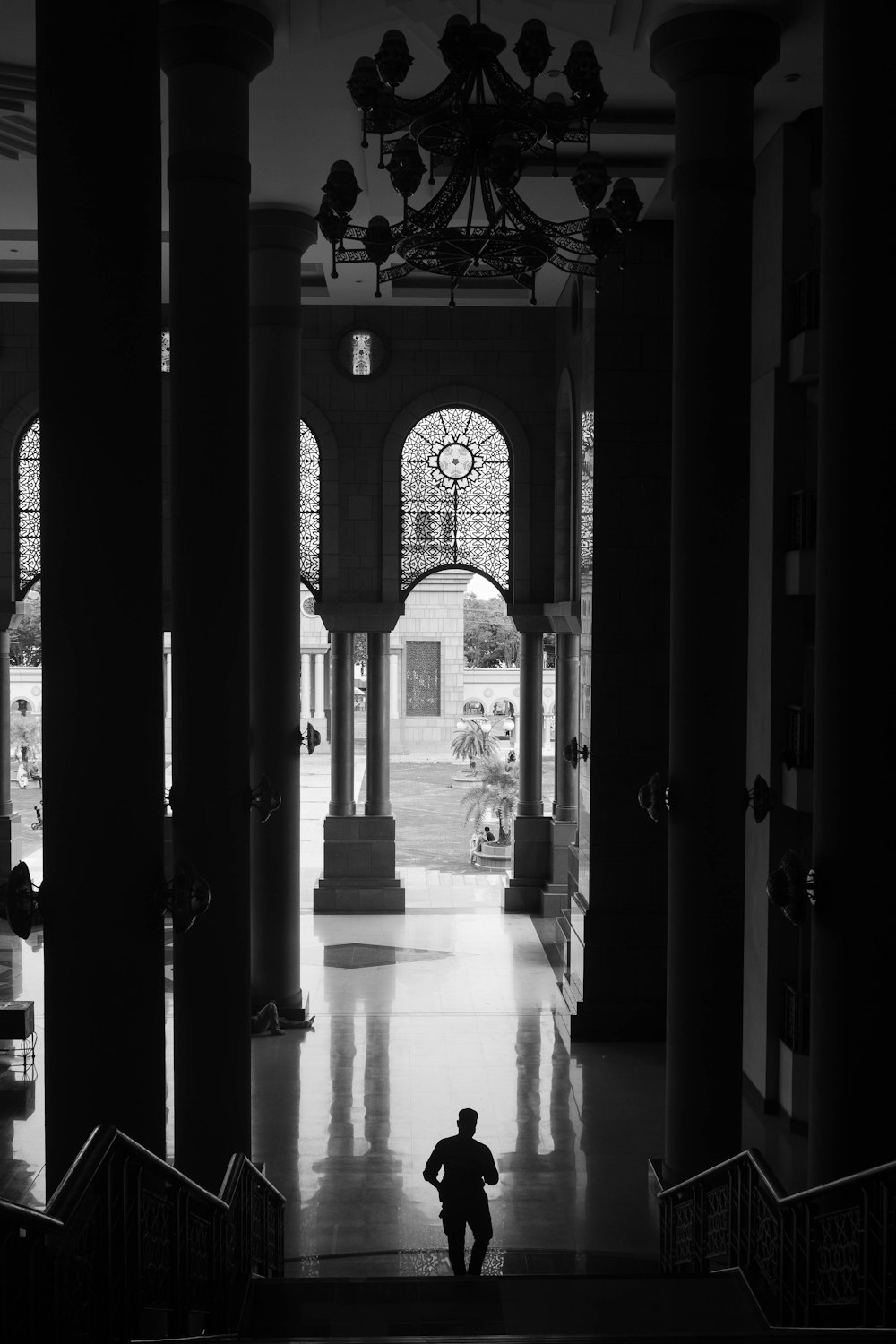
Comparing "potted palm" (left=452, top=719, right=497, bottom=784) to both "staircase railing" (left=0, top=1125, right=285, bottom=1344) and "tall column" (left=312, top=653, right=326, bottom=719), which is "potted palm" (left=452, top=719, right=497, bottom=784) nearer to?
"tall column" (left=312, top=653, right=326, bottom=719)

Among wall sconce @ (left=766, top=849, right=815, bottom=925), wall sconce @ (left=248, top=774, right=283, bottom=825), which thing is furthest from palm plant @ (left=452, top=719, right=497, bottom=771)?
wall sconce @ (left=766, top=849, right=815, bottom=925)

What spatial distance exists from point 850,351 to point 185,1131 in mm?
5374

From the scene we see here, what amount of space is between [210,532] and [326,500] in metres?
7.97

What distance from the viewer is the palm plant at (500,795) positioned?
20.1 metres

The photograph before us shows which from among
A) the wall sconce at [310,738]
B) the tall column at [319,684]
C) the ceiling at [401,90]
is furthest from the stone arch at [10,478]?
the tall column at [319,684]

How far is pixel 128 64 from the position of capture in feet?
16.3

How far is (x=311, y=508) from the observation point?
15.0m

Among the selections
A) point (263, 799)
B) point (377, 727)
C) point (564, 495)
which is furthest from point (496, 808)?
point (263, 799)

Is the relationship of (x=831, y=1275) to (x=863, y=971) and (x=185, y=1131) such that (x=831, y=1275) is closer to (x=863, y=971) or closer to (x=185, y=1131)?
(x=863, y=971)

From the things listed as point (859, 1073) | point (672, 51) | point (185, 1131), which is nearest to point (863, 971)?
point (859, 1073)

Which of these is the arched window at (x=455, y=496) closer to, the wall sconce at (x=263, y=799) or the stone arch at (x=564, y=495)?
the stone arch at (x=564, y=495)

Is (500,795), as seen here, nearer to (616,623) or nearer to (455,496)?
(455,496)

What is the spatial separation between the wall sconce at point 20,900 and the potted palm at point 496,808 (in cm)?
1382

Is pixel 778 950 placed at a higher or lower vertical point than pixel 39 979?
higher
